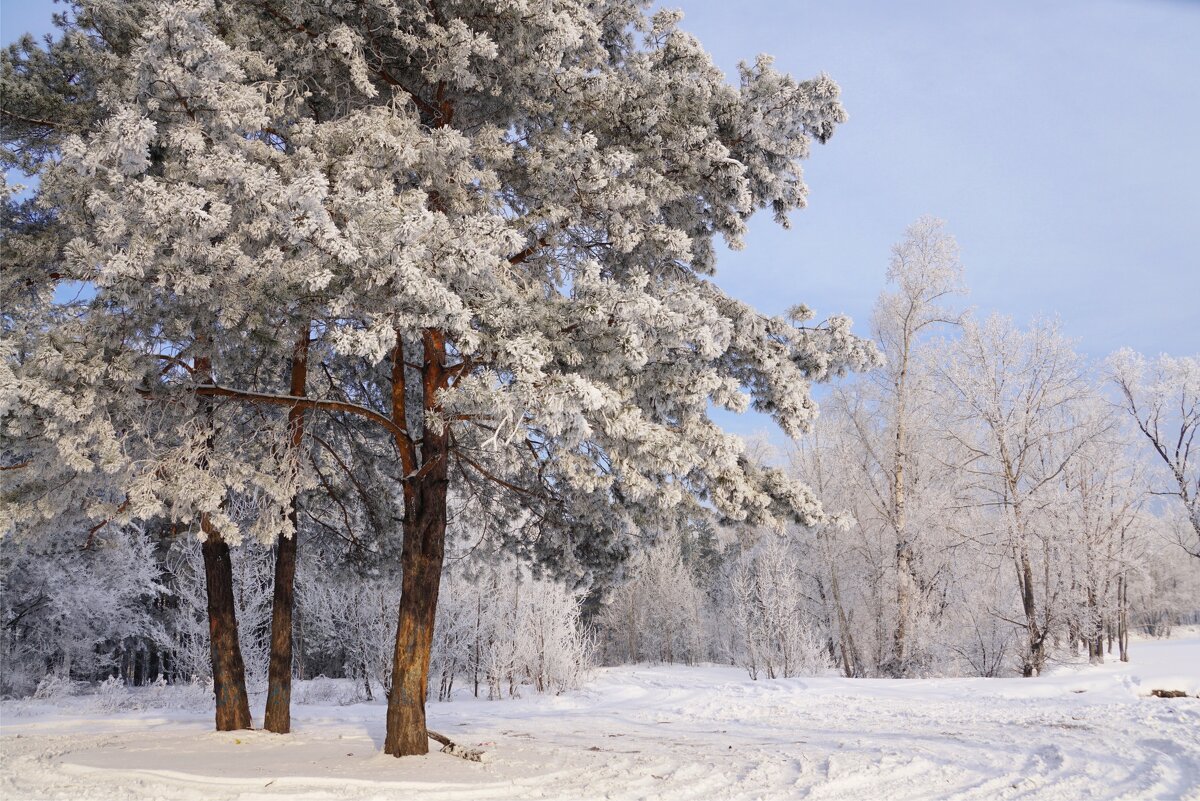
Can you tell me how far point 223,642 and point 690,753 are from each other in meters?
6.15

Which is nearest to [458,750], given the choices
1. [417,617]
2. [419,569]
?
[417,617]

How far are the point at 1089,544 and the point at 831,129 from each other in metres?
18.8

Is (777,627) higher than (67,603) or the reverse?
the reverse

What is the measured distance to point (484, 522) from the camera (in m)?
11.3

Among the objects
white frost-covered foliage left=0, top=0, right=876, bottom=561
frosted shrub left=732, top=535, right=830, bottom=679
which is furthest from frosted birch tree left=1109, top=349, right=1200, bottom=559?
white frost-covered foliage left=0, top=0, right=876, bottom=561

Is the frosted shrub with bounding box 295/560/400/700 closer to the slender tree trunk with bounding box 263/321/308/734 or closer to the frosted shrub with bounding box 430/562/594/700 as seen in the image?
the frosted shrub with bounding box 430/562/594/700

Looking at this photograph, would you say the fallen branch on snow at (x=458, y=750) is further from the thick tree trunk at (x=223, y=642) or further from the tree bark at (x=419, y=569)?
the thick tree trunk at (x=223, y=642)

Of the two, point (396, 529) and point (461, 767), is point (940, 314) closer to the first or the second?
point (396, 529)

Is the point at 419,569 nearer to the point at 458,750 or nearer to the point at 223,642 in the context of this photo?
the point at 458,750

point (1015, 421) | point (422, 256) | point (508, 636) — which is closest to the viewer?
point (422, 256)

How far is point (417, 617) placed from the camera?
7.90 metres

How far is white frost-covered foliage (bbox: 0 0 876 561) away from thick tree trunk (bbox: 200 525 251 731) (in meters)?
2.04

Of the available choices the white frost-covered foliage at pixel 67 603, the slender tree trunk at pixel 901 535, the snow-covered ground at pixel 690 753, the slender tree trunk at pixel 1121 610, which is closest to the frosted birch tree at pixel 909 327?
the slender tree trunk at pixel 901 535

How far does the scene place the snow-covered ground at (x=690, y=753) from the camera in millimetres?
6223
